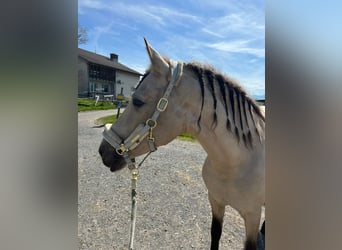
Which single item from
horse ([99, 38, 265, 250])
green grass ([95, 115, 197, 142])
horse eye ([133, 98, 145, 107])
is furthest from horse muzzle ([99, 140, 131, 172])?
green grass ([95, 115, 197, 142])

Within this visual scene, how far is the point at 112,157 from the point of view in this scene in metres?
1.46

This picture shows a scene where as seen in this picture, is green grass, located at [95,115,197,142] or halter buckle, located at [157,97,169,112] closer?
halter buckle, located at [157,97,169,112]

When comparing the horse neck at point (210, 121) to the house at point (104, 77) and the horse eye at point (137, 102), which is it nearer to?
the horse eye at point (137, 102)

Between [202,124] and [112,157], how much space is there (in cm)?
57

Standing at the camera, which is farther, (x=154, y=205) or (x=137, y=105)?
(x=154, y=205)

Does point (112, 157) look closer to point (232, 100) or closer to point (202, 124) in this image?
point (202, 124)

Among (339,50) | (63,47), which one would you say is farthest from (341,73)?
(63,47)

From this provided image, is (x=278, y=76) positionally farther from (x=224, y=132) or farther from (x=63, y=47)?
(x=224, y=132)

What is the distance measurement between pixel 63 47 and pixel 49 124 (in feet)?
0.43

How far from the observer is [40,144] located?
393mm

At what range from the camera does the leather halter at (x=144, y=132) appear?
1369 millimetres

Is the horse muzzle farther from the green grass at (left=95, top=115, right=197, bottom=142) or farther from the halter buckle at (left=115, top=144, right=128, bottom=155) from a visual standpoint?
the green grass at (left=95, top=115, right=197, bottom=142)

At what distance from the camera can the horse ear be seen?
54.0 inches

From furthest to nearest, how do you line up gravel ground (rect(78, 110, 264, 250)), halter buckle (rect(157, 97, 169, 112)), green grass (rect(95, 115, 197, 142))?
green grass (rect(95, 115, 197, 142))
gravel ground (rect(78, 110, 264, 250))
halter buckle (rect(157, 97, 169, 112))
